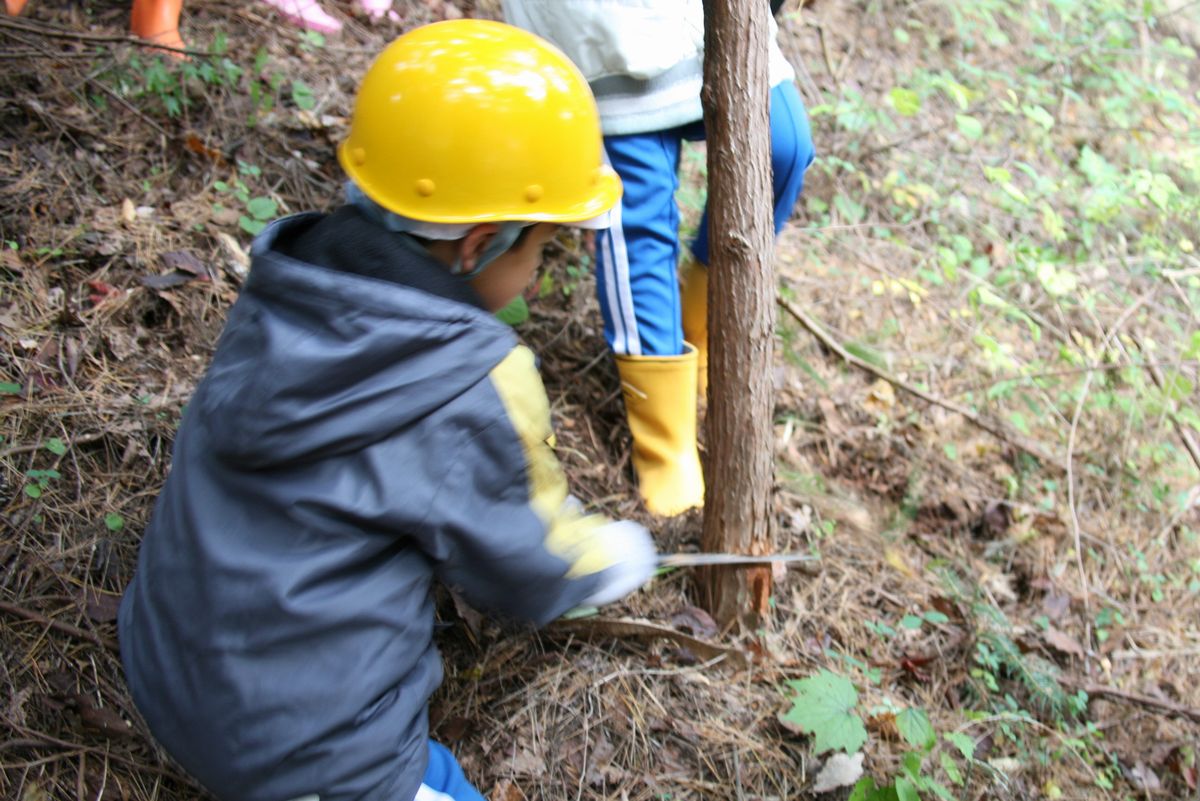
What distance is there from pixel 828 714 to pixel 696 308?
1.41 meters

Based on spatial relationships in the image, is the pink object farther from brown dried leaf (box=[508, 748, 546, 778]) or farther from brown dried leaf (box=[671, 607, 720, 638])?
brown dried leaf (box=[508, 748, 546, 778])

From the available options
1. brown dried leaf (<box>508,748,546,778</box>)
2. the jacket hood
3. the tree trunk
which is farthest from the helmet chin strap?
brown dried leaf (<box>508,748,546,778</box>)

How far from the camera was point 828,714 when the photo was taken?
6.38 feet

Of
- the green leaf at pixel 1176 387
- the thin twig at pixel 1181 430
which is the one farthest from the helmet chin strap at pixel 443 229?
the green leaf at pixel 1176 387

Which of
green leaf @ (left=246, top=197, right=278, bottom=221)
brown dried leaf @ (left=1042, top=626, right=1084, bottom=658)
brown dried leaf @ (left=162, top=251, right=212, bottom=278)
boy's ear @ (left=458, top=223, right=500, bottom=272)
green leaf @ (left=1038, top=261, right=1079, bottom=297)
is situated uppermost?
boy's ear @ (left=458, top=223, right=500, bottom=272)

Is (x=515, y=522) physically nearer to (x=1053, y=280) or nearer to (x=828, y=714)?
(x=828, y=714)

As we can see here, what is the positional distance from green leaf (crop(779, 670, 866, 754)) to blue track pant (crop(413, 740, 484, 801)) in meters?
0.73

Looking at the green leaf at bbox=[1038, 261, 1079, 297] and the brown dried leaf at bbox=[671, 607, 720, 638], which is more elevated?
the green leaf at bbox=[1038, 261, 1079, 297]

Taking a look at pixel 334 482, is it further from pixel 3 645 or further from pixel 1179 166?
pixel 1179 166

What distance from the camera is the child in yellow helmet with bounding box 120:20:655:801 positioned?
1382 mm

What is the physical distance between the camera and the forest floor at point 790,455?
206 cm

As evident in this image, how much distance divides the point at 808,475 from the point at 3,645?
2.35m

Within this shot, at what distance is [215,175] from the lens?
121 inches

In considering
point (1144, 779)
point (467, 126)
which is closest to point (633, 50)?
point (467, 126)
